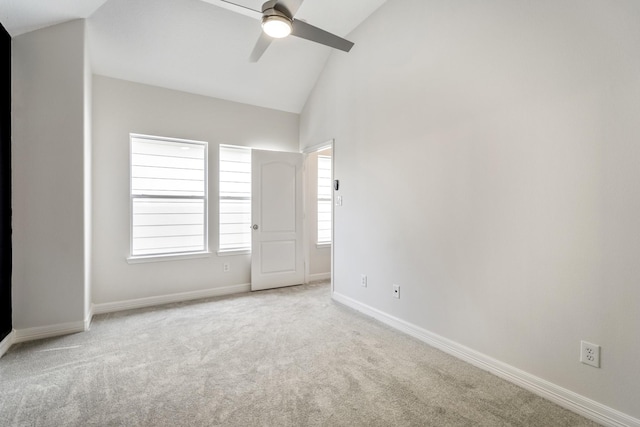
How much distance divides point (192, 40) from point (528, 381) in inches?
176

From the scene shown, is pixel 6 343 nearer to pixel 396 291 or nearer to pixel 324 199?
pixel 396 291

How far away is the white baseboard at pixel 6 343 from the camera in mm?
2443

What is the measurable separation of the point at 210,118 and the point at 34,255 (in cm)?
245

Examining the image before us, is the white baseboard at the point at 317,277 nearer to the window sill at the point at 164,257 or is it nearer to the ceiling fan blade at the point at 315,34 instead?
the window sill at the point at 164,257

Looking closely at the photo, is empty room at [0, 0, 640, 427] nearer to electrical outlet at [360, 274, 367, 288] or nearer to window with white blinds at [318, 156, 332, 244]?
electrical outlet at [360, 274, 367, 288]

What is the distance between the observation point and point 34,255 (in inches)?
108

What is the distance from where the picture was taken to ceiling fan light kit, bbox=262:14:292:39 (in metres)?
Answer: 1.94

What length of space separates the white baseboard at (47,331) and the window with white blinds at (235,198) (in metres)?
1.77

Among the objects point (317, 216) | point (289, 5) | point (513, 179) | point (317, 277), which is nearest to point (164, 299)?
point (317, 277)

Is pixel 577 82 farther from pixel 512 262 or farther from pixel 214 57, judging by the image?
pixel 214 57

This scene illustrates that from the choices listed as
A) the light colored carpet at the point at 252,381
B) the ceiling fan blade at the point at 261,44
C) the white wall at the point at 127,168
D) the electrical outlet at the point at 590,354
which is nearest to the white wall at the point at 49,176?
the light colored carpet at the point at 252,381

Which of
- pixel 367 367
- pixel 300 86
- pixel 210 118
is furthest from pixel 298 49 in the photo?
pixel 367 367

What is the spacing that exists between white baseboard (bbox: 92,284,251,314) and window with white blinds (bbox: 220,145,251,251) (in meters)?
0.58

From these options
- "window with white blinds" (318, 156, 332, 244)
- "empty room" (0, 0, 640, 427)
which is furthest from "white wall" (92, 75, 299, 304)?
"window with white blinds" (318, 156, 332, 244)
